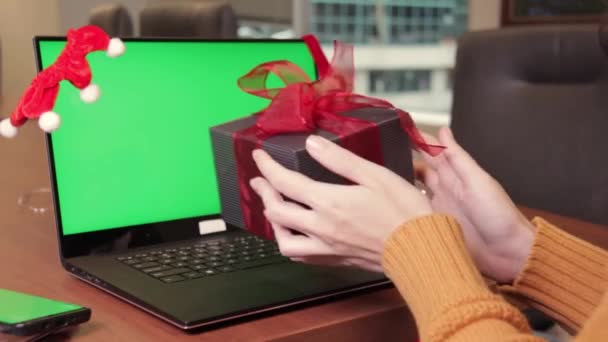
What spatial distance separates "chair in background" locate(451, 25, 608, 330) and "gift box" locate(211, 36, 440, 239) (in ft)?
2.63

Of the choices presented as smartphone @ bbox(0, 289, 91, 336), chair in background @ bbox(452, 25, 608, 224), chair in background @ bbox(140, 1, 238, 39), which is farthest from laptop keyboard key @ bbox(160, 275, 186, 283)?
chair in background @ bbox(140, 1, 238, 39)

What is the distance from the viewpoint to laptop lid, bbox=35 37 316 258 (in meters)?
0.83

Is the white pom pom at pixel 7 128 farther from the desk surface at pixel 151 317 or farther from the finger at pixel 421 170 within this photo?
the finger at pixel 421 170

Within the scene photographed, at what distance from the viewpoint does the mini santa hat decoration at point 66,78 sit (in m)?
0.69

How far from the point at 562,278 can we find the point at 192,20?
147cm

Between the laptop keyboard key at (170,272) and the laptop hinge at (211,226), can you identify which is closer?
the laptop keyboard key at (170,272)

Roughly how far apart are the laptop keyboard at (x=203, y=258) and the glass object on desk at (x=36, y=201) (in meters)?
0.30

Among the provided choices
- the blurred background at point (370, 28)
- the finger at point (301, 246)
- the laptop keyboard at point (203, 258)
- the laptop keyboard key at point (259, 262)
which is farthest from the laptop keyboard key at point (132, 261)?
the blurred background at point (370, 28)

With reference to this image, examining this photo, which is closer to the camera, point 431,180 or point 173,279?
point 173,279

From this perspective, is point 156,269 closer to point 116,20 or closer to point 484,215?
point 484,215

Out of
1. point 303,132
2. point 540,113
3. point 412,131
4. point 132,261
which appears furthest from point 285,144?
point 540,113

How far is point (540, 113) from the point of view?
60.7 inches

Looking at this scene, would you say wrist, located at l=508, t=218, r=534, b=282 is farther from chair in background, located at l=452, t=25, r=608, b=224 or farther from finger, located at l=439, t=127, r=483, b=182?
chair in background, located at l=452, t=25, r=608, b=224

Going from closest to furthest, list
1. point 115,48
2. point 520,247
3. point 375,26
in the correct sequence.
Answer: point 115,48 < point 520,247 < point 375,26
